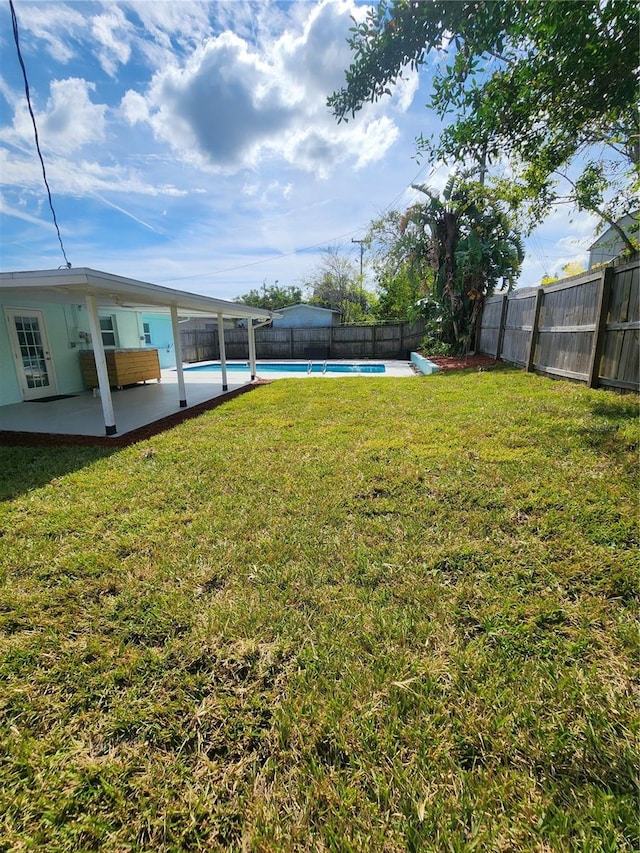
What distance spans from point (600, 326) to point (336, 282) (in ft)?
93.2

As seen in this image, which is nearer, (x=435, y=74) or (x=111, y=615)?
(x=111, y=615)

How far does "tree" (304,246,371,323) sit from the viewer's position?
3069 cm

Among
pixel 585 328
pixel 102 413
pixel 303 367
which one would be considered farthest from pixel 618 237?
pixel 102 413

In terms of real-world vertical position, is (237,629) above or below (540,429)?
below

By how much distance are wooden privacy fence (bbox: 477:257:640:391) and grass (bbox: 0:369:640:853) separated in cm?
235

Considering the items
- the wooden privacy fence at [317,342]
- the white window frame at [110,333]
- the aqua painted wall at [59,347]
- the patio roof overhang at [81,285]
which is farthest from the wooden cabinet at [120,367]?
the wooden privacy fence at [317,342]

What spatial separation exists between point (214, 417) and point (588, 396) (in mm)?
6070

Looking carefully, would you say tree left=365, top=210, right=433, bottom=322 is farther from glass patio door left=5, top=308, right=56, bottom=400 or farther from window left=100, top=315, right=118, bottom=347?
glass patio door left=5, top=308, right=56, bottom=400

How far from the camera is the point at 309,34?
4.76 m

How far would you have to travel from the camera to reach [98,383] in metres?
8.14

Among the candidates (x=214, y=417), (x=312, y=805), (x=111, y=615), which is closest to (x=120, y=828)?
(x=312, y=805)

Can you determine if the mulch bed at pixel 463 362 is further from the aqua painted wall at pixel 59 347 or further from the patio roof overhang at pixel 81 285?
the aqua painted wall at pixel 59 347

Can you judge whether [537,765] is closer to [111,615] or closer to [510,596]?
[510,596]

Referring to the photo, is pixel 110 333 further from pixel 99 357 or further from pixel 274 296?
pixel 274 296
